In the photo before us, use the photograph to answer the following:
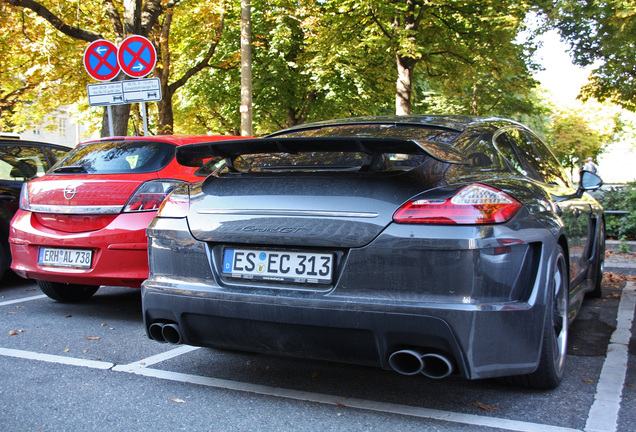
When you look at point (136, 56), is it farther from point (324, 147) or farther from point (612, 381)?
point (612, 381)

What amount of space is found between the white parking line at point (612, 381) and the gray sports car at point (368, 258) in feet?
0.86

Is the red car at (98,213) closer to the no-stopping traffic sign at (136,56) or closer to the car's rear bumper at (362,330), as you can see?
the car's rear bumper at (362,330)

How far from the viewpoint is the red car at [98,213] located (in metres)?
5.18

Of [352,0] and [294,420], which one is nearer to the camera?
[294,420]

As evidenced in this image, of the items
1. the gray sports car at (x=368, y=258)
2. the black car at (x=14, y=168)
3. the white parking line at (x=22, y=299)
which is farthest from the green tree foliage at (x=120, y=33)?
the gray sports car at (x=368, y=258)

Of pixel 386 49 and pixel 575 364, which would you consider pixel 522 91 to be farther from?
pixel 575 364

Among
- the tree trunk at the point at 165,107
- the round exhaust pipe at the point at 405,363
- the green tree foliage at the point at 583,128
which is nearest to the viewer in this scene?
the round exhaust pipe at the point at 405,363

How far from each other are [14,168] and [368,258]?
18.8 feet

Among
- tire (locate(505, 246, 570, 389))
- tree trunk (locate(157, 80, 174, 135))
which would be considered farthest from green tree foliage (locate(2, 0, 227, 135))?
tire (locate(505, 246, 570, 389))

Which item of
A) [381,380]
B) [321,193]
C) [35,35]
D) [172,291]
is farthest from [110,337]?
[35,35]

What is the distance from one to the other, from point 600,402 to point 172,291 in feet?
7.06

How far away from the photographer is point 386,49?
54.6 feet

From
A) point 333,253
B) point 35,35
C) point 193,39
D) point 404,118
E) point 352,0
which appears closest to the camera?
point 333,253

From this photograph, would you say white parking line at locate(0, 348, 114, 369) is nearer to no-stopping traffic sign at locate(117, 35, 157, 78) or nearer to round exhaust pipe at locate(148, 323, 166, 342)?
round exhaust pipe at locate(148, 323, 166, 342)
